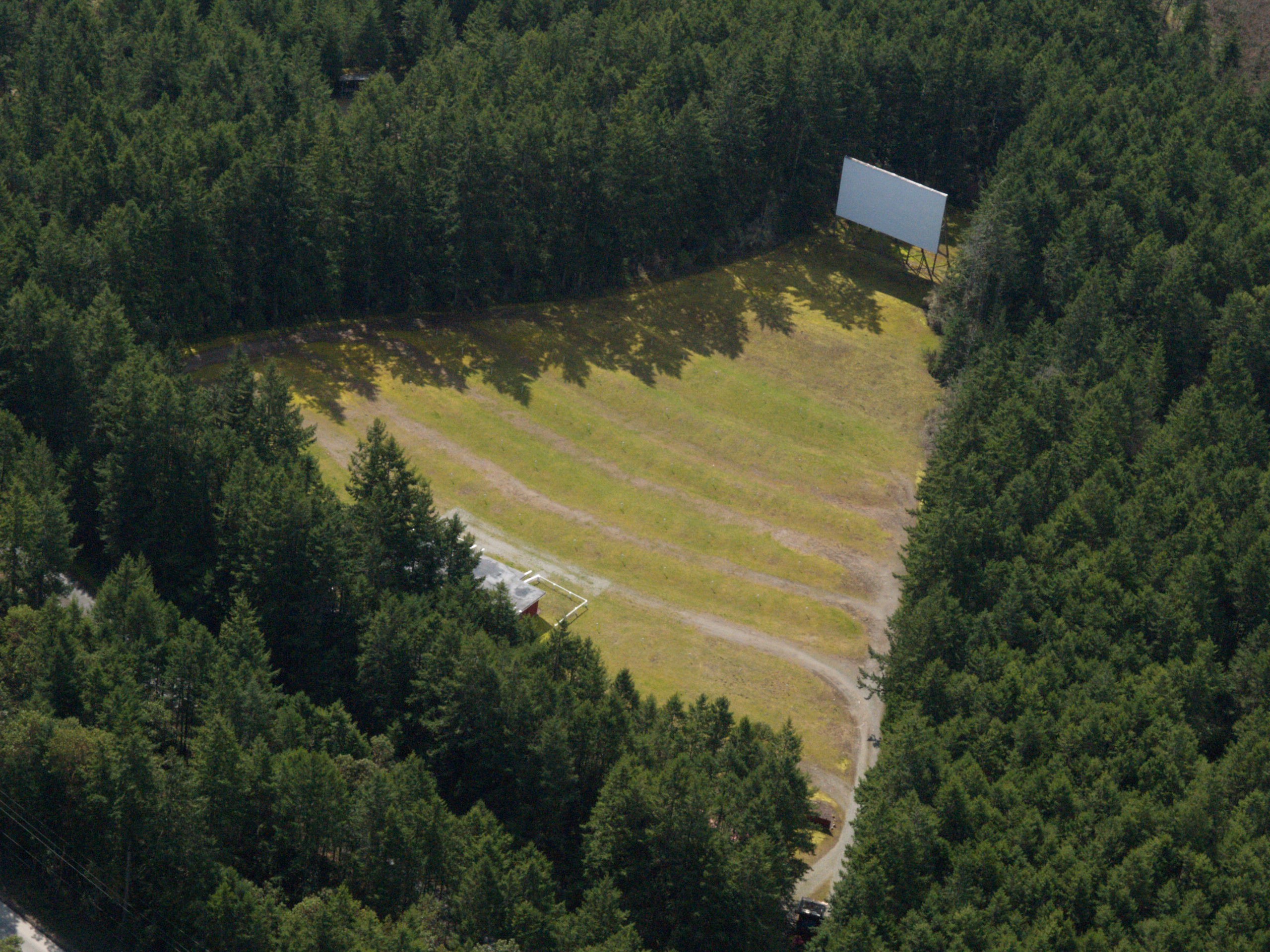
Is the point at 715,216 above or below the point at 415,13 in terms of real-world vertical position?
below

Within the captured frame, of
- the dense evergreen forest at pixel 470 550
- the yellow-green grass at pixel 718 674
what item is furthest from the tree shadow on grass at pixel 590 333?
the yellow-green grass at pixel 718 674

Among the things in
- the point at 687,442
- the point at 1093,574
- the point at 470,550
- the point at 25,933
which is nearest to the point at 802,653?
the point at 1093,574

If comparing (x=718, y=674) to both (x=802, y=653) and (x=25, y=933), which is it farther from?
(x=25, y=933)

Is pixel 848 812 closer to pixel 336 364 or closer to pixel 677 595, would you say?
pixel 677 595

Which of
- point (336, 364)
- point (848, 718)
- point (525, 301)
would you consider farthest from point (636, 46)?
point (848, 718)

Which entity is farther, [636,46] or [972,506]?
[636,46]

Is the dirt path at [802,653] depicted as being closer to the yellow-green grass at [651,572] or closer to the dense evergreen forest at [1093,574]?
the yellow-green grass at [651,572]

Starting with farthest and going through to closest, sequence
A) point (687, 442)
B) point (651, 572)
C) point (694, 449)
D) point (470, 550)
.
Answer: point (687, 442) < point (694, 449) < point (651, 572) < point (470, 550)
